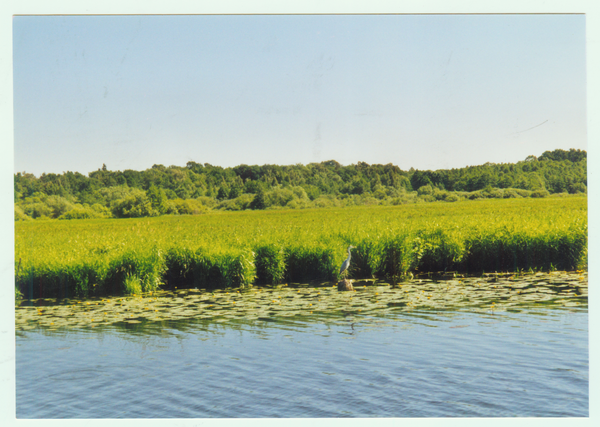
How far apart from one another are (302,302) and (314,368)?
14.7 feet

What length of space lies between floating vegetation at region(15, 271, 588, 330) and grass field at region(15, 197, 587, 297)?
752 millimetres

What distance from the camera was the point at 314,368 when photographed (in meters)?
7.20

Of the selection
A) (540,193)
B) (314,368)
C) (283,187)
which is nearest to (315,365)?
(314,368)

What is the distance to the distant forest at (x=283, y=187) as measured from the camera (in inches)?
701

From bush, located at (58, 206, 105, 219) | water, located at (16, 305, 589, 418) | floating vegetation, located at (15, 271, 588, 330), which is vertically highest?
bush, located at (58, 206, 105, 219)

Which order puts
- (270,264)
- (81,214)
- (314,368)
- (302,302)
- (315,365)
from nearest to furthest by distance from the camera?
(314,368) → (315,365) → (302,302) → (270,264) → (81,214)

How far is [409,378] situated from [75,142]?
9252 millimetres

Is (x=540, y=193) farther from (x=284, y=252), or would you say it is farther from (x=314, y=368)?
(x=314, y=368)

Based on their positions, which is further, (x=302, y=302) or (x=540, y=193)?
(x=540, y=193)

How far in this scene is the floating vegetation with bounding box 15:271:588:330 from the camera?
406 inches

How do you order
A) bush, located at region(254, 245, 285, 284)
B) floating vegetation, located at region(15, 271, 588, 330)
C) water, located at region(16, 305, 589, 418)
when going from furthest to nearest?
bush, located at region(254, 245, 285, 284) → floating vegetation, located at region(15, 271, 588, 330) → water, located at region(16, 305, 589, 418)

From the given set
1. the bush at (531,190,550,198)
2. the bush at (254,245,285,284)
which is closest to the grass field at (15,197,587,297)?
the bush at (254,245,285,284)

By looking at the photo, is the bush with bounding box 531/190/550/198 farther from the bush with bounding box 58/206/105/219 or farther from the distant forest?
the bush with bounding box 58/206/105/219
